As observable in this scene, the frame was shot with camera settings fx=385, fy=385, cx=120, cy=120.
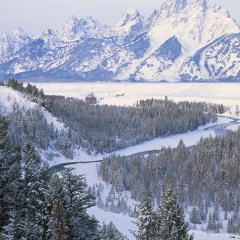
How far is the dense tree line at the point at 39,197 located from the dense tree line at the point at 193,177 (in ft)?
175

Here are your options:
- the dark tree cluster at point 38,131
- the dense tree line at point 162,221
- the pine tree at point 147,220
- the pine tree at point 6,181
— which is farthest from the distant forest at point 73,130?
the pine tree at point 147,220

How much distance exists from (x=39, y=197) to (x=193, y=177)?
3248 inches

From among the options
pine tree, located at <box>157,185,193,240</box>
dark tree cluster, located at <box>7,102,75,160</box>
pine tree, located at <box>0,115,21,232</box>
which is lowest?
dark tree cluster, located at <box>7,102,75,160</box>

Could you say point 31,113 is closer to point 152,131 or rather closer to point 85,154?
point 85,154

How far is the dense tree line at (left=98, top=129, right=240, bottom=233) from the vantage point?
8900 cm

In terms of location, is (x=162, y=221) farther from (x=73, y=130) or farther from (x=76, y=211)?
(x=73, y=130)

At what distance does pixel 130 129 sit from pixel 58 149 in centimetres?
5360

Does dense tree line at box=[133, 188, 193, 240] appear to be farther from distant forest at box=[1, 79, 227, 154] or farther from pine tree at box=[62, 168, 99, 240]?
distant forest at box=[1, 79, 227, 154]

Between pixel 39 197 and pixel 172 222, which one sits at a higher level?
pixel 39 197

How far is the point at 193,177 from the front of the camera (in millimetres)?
106875

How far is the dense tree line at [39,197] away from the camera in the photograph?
26469 millimetres

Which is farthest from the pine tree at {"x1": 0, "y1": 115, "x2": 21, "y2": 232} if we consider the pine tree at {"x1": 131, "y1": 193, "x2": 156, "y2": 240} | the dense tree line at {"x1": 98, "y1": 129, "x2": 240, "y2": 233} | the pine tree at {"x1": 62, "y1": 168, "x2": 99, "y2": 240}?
the dense tree line at {"x1": 98, "y1": 129, "x2": 240, "y2": 233}

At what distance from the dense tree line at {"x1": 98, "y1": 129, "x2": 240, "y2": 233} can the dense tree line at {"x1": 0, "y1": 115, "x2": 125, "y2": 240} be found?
5319cm

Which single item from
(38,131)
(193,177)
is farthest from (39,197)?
(38,131)
